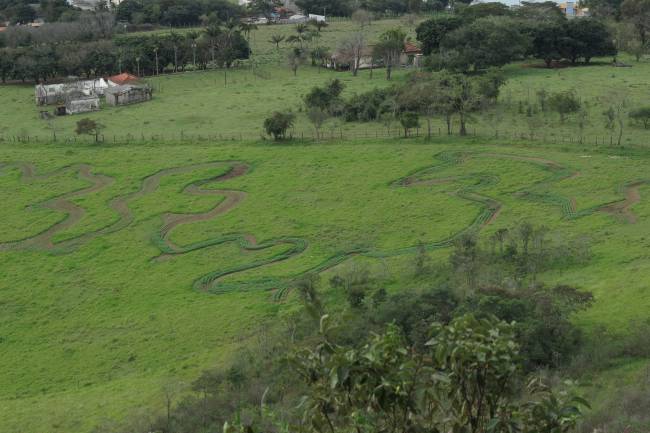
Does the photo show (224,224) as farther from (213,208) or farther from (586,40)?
(586,40)

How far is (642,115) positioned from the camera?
64.4 metres

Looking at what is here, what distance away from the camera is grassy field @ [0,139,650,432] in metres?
36.0

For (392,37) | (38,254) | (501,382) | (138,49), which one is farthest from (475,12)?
(501,382)

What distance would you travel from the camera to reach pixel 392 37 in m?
97.8

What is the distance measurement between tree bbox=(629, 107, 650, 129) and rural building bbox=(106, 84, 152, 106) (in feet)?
153

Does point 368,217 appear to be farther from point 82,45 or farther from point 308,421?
point 82,45

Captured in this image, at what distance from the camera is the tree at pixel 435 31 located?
97312mm

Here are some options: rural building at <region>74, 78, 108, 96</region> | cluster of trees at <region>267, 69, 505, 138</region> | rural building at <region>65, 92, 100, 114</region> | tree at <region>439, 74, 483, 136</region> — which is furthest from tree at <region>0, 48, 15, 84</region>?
tree at <region>439, 74, 483, 136</region>

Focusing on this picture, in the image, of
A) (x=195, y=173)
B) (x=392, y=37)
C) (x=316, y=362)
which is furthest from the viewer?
(x=392, y=37)

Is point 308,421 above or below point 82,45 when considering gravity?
below

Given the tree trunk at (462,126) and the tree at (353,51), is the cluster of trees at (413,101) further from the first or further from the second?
the tree at (353,51)

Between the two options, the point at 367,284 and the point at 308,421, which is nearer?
the point at 308,421

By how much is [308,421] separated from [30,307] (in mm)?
33831

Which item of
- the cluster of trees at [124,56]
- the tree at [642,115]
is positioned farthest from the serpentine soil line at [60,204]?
the tree at [642,115]
